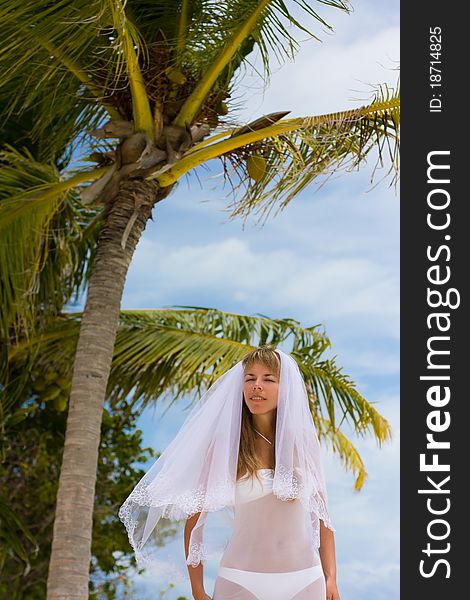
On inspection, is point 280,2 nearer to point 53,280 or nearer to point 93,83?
point 93,83

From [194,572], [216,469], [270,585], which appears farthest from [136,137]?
[270,585]

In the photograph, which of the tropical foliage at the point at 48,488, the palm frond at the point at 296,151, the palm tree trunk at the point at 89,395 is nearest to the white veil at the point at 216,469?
the palm tree trunk at the point at 89,395

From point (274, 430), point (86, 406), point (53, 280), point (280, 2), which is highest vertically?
point (280, 2)

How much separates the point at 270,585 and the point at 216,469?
0.52 meters

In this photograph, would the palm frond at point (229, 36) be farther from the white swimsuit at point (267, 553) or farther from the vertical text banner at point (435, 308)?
the white swimsuit at point (267, 553)

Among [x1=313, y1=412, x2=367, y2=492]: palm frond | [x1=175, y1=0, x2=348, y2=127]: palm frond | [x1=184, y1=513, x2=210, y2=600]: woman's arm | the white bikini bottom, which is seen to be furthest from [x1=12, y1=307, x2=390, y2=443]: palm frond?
the white bikini bottom

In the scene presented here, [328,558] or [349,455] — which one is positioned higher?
[349,455]

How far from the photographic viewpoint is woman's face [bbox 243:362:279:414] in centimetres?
392

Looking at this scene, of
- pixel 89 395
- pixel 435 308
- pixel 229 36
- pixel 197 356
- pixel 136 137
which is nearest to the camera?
pixel 435 308

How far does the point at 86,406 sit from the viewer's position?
744 centimetres

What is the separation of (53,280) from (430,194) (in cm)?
541

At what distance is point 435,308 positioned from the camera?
5812mm

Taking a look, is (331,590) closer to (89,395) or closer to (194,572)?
(194,572)

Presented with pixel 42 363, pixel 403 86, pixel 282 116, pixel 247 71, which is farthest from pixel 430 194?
pixel 42 363
